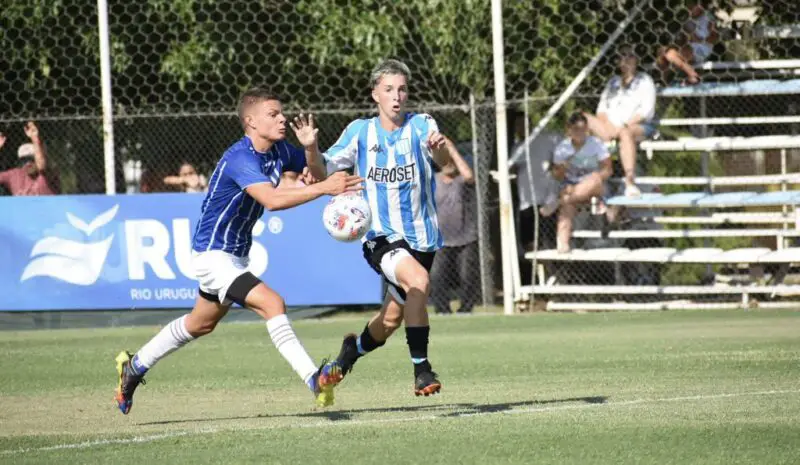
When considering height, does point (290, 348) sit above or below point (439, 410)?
above

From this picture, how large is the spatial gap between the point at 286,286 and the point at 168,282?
139 cm

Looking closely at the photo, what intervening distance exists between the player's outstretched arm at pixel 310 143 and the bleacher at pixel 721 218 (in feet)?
26.6

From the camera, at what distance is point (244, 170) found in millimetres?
7828

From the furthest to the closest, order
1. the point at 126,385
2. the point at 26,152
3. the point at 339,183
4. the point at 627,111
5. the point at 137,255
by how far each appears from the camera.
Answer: the point at 26,152 → the point at 627,111 → the point at 137,255 → the point at 126,385 → the point at 339,183

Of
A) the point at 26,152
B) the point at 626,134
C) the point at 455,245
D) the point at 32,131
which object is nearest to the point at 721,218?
the point at 626,134

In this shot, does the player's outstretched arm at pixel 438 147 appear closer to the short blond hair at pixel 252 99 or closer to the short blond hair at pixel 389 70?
the short blond hair at pixel 389 70

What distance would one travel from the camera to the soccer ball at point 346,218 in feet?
26.5

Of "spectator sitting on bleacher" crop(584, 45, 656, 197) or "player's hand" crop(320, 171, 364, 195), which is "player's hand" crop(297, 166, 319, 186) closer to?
"player's hand" crop(320, 171, 364, 195)

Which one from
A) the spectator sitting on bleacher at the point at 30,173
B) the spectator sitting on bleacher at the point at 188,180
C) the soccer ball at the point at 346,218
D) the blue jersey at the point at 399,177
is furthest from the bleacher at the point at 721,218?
the soccer ball at the point at 346,218

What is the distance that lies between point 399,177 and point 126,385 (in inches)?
83.0

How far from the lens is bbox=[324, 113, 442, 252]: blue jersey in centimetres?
855

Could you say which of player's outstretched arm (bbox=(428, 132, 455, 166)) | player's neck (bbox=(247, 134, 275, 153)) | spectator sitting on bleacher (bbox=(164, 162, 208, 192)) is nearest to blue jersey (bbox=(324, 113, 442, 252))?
player's outstretched arm (bbox=(428, 132, 455, 166))

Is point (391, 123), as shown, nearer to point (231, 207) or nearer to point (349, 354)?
point (231, 207)

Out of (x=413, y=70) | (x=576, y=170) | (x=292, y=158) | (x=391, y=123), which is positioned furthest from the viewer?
(x=413, y=70)
